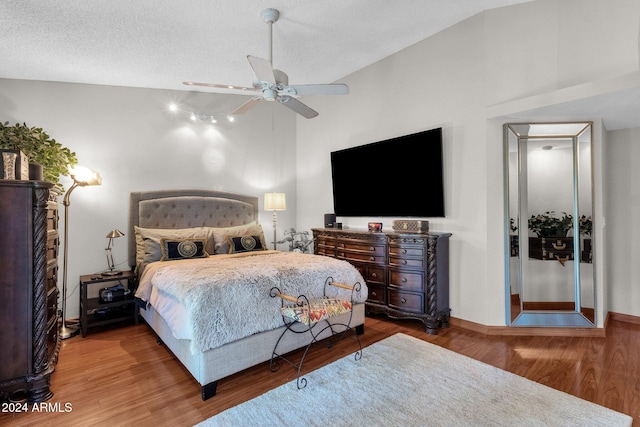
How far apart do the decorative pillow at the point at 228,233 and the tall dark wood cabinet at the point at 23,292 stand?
219 centimetres

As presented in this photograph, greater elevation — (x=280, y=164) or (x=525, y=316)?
(x=280, y=164)

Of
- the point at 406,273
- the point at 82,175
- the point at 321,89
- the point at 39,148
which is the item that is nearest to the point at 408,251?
the point at 406,273

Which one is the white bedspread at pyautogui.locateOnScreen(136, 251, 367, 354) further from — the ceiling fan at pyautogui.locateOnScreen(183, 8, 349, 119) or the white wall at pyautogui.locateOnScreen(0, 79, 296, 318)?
the ceiling fan at pyautogui.locateOnScreen(183, 8, 349, 119)

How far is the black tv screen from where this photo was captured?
375 centimetres

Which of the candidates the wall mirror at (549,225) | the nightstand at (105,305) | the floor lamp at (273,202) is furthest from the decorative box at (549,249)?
the nightstand at (105,305)

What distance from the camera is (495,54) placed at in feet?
10.9

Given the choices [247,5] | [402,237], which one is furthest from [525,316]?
[247,5]

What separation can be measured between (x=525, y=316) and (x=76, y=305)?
523 centimetres

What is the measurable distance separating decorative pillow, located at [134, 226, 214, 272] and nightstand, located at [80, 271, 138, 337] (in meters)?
→ 0.25

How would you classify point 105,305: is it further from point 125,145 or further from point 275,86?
A: point 275,86

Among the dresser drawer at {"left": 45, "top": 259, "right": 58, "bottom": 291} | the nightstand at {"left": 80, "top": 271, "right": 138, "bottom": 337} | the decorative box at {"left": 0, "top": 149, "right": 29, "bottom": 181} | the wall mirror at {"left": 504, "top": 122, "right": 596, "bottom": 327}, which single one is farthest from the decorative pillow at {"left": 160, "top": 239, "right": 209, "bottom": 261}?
the wall mirror at {"left": 504, "top": 122, "right": 596, "bottom": 327}

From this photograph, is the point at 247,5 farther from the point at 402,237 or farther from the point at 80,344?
the point at 80,344

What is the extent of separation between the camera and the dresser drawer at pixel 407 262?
344 centimetres

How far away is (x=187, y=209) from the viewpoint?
4535mm
